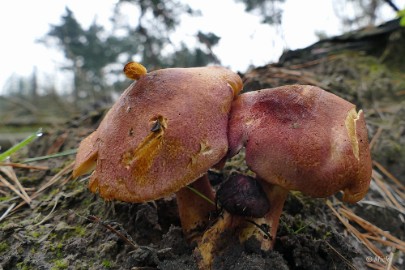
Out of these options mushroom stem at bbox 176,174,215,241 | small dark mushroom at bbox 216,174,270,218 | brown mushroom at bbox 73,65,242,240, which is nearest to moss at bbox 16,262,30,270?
brown mushroom at bbox 73,65,242,240

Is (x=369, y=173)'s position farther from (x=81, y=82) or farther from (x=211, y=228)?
(x=81, y=82)

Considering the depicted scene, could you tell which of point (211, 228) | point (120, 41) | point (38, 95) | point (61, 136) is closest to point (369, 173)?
point (211, 228)

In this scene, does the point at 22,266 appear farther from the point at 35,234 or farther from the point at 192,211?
the point at 192,211

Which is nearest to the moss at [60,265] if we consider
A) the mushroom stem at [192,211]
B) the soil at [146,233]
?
the soil at [146,233]

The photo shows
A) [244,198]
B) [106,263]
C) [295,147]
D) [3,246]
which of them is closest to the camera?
[295,147]

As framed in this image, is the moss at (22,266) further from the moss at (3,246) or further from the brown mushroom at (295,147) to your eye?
the brown mushroom at (295,147)

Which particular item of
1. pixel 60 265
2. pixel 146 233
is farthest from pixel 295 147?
pixel 60 265
